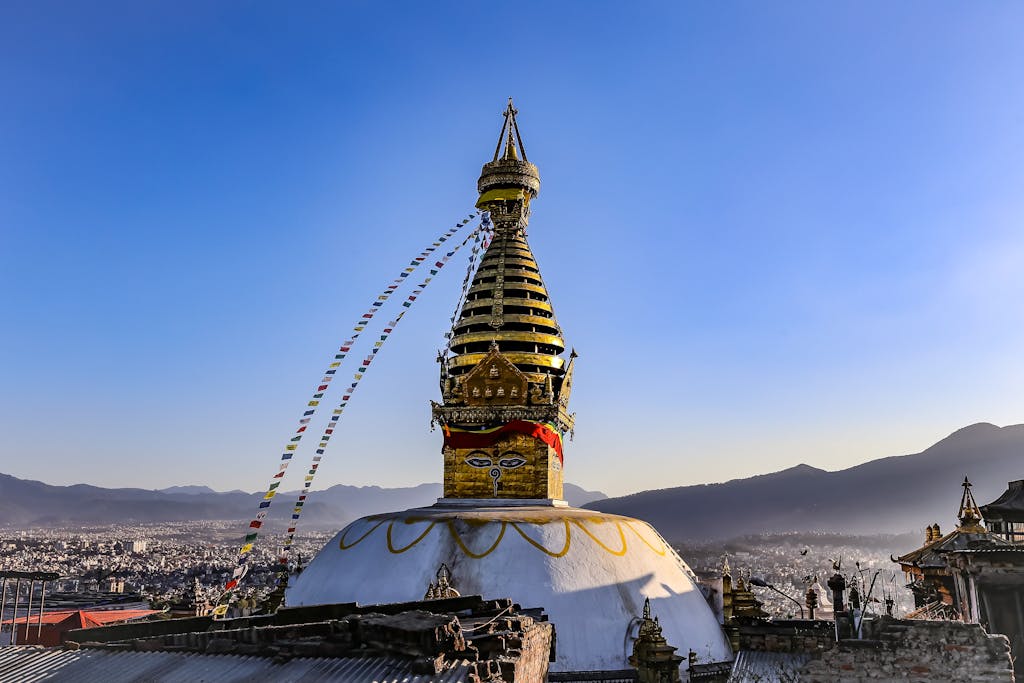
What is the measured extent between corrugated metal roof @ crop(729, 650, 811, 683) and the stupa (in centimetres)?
98

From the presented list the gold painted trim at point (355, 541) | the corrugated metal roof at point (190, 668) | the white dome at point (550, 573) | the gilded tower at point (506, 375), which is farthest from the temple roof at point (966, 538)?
the corrugated metal roof at point (190, 668)

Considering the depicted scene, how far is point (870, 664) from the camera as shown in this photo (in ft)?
48.6

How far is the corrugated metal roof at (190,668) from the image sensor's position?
30.3ft

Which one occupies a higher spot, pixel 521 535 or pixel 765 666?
pixel 521 535

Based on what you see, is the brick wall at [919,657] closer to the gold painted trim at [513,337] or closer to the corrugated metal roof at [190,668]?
the corrugated metal roof at [190,668]

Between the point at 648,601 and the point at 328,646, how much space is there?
12656 millimetres

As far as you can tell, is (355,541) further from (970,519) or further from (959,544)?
(970,519)

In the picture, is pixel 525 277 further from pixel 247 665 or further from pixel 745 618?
pixel 247 665

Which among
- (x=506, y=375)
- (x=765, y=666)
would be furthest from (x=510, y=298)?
(x=765, y=666)

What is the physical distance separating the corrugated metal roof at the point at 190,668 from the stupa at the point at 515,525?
10149 mm

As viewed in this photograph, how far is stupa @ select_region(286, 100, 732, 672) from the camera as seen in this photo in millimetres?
20984

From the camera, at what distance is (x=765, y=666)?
66.4 feet

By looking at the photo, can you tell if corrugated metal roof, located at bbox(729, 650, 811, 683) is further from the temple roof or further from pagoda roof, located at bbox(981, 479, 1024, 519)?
pagoda roof, located at bbox(981, 479, 1024, 519)

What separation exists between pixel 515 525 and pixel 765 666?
24.1 feet
